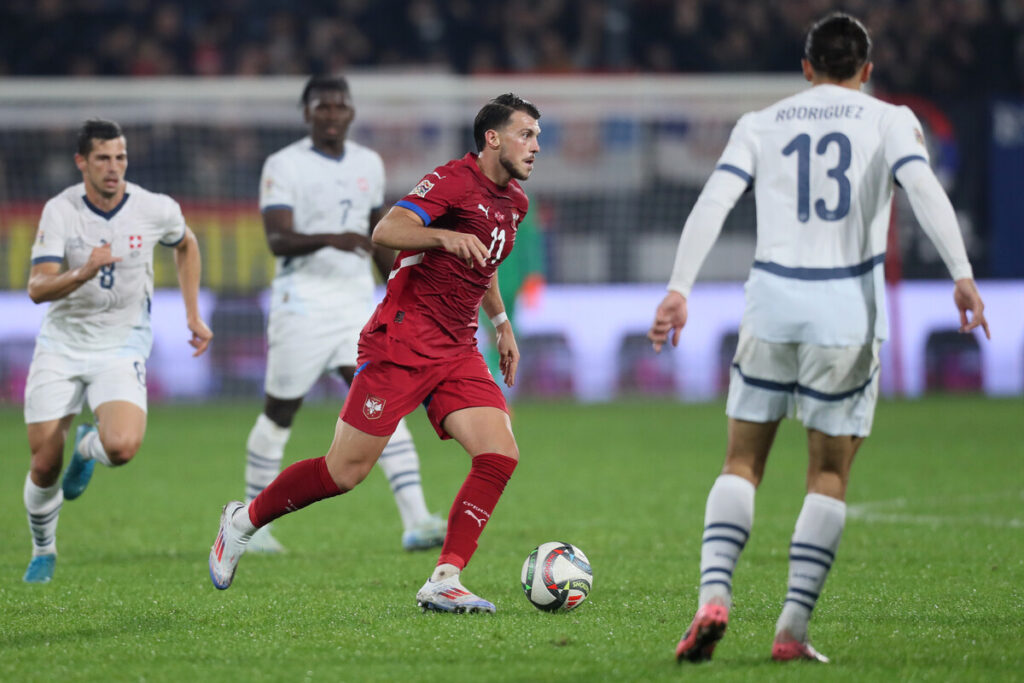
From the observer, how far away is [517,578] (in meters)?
6.56

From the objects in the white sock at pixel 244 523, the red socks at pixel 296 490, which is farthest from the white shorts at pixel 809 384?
the white sock at pixel 244 523

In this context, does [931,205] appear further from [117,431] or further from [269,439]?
[269,439]

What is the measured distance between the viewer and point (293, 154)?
7945 mm

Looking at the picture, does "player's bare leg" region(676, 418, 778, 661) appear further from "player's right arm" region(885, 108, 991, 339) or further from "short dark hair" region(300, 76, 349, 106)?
"short dark hair" region(300, 76, 349, 106)

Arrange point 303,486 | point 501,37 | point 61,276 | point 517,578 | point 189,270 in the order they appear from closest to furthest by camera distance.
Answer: point 303,486
point 61,276
point 517,578
point 189,270
point 501,37

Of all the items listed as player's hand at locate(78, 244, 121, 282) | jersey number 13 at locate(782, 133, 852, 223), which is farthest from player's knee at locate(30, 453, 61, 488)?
jersey number 13 at locate(782, 133, 852, 223)

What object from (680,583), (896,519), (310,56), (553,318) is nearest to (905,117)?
(680,583)

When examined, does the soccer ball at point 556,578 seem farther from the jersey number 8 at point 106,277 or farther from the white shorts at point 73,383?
the jersey number 8 at point 106,277

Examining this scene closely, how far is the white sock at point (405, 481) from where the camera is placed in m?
7.61

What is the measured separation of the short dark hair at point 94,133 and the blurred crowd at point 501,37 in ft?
44.3

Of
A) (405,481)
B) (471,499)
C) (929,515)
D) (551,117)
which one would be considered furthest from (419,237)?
(551,117)

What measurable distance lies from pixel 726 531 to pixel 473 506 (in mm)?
1420

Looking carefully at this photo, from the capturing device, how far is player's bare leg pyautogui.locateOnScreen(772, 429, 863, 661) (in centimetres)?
446

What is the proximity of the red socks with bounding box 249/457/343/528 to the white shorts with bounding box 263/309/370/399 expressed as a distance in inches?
81.8
